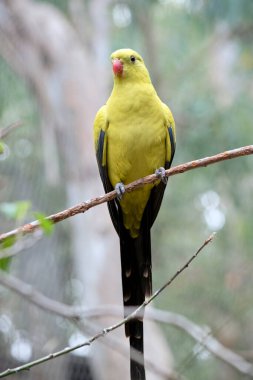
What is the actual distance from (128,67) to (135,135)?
16.4 inches

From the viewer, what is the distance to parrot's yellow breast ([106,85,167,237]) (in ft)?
9.56

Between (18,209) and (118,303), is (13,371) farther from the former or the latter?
(118,303)

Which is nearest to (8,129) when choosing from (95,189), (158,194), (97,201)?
(97,201)

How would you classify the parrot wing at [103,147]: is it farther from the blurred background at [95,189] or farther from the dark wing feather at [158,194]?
the blurred background at [95,189]

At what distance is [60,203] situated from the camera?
20.9ft

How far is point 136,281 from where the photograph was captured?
9.25 ft

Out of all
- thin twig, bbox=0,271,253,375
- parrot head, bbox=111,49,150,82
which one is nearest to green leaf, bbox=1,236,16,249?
thin twig, bbox=0,271,253,375

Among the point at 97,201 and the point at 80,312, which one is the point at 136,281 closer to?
the point at 80,312

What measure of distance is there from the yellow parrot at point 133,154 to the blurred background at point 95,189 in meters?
1.79

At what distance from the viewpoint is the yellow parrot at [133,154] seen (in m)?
2.90

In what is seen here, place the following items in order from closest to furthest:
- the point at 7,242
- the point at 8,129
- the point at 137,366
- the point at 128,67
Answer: the point at 7,242, the point at 8,129, the point at 137,366, the point at 128,67

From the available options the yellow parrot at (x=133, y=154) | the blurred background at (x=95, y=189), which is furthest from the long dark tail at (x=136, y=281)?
the blurred background at (x=95, y=189)

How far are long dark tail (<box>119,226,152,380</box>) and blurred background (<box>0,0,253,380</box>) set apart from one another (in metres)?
1.82

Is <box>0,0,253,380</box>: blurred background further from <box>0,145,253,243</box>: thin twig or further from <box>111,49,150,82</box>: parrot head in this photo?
<box>0,145,253,243</box>: thin twig
